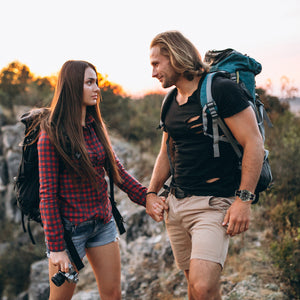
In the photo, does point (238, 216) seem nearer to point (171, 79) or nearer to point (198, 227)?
point (198, 227)

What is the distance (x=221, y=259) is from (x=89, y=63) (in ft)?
5.20

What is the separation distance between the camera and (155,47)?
2223mm

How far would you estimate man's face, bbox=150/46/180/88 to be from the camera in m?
2.17

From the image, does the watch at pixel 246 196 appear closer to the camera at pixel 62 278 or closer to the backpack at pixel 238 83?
the backpack at pixel 238 83

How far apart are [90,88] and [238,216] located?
1.31 metres

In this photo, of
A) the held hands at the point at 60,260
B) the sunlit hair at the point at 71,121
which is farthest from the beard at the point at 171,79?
the held hands at the point at 60,260

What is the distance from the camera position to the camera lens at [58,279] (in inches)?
78.0

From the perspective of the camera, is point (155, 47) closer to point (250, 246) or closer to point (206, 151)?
point (206, 151)

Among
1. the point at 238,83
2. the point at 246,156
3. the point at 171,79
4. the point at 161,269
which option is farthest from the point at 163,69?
the point at 161,269

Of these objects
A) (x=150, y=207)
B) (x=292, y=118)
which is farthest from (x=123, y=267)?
(x=292, y=118)

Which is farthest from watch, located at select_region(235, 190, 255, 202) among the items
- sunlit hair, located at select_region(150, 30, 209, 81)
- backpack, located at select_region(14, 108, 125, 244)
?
backpack, located at select_region(14, 108, 125, 244)

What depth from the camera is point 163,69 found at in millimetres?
2176

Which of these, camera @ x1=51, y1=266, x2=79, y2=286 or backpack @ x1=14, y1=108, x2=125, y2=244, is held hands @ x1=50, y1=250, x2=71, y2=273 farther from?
backpack @ x1=14, y1=108, x2=125, y2=244

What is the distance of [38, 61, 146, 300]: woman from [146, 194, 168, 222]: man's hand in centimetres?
32
